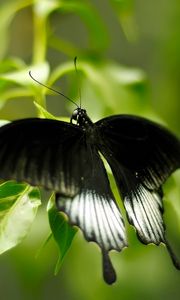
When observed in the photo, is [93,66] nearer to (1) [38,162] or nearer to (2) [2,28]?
(2) [2,28]

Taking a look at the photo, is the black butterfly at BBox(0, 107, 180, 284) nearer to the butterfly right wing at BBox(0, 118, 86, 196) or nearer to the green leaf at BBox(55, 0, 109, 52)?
the butterfly right wing at BBox(0, 118, 86, 196)

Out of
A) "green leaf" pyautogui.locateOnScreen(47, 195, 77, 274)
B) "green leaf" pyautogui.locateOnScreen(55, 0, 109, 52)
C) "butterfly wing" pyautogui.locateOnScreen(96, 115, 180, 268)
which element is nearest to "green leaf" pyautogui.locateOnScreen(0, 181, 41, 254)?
A: "green leaf" pyautogui.locateOnScreen(47, 195, 77, 274)

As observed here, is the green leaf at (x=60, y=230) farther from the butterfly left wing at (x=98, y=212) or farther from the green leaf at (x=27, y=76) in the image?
the green leaf at (x=27, y=76)

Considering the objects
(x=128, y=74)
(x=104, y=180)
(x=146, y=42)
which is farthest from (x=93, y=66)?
(x=146, y=42)

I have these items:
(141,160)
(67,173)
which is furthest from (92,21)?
(67,173)

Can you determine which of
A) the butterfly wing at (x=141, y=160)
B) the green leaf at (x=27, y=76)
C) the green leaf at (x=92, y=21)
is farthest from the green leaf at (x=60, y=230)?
the green leaf at (x=92, y=21)

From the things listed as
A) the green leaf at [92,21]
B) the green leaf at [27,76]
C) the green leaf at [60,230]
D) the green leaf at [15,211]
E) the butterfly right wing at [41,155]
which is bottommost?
the green leaf at [60,230]
